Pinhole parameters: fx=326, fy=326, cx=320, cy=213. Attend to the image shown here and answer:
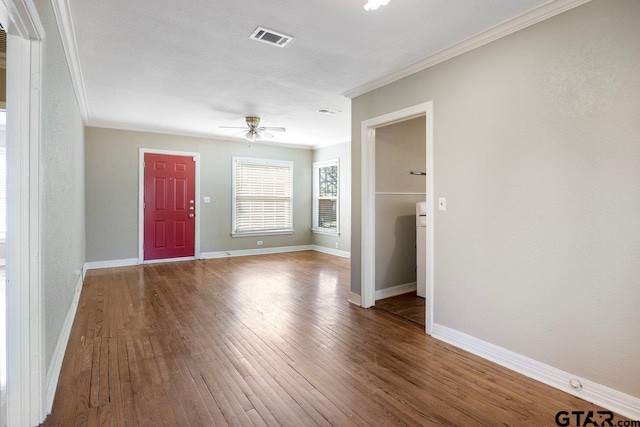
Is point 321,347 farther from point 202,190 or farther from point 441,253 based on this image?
point 202,190

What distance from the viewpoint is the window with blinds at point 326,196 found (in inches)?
294

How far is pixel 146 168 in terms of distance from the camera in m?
6.20

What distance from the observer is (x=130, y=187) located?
19.9 feet

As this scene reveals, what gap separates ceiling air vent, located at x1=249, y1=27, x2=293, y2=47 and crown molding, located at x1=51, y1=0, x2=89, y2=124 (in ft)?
4.20

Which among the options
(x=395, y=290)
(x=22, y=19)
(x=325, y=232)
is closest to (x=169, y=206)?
(x=325, y=232)

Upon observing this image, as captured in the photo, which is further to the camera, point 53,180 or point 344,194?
point 344,194

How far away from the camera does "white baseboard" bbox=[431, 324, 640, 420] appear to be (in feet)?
6.22

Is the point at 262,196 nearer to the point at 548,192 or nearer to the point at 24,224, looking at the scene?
the point at 24,224

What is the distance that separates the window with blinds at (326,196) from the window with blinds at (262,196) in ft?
2.11

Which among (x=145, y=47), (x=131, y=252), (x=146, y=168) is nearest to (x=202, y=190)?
(x=146, y=168)

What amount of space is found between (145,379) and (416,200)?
362 cm

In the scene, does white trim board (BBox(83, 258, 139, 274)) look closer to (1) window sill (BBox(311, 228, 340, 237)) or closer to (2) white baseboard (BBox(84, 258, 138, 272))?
(2) white baseboard (BBox(84, 258, 138, 272))

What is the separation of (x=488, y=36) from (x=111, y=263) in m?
6.54

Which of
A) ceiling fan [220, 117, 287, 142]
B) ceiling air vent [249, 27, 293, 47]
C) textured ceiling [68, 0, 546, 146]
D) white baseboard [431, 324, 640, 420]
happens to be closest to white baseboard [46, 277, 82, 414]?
textured ceiling [68, 0, 546, 146]
